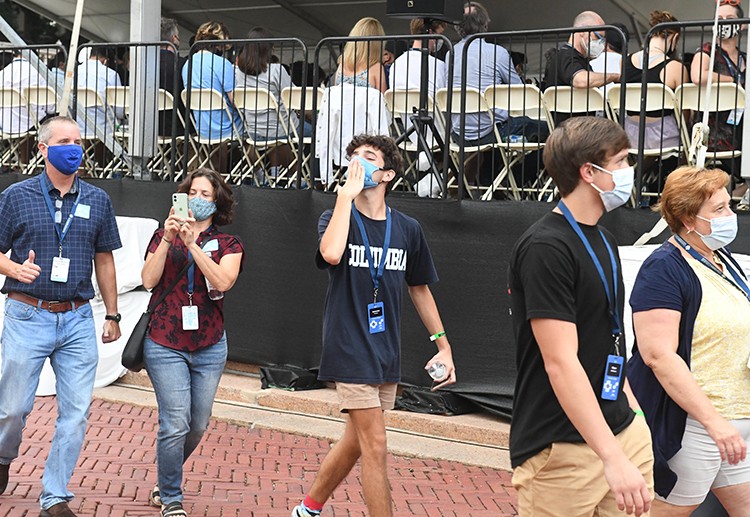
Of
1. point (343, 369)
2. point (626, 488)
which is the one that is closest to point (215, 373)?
point (343, 369)

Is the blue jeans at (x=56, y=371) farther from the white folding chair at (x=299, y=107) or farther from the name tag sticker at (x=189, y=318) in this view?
the white folding chair at (x=299, y=107)

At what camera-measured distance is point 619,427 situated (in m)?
3.37

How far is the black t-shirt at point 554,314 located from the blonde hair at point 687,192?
93cm

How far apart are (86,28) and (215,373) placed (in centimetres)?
974

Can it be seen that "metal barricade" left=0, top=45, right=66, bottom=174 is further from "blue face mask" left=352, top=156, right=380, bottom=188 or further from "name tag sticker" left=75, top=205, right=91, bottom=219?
"blue face mask" left=352, top=156, right=380, bottom=188

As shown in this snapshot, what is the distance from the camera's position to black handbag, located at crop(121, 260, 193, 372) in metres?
5.67

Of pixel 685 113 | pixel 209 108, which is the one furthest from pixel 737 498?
pixel 209 108

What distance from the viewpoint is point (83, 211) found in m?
5.89

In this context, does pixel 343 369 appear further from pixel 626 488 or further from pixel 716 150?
pixel 716 150

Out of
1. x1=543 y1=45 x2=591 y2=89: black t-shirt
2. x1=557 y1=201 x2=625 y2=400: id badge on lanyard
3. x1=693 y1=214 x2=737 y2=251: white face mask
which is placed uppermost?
x1=543 y1=45 x2=591 y2=89: black t-shirt

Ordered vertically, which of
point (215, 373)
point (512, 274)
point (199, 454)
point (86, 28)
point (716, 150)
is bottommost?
point (199, 454)

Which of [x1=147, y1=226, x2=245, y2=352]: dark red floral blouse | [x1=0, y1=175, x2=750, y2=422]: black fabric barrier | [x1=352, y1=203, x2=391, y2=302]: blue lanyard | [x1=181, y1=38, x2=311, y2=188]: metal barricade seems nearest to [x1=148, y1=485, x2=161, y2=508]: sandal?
[x1=147, y1=226, x2=245, y2=352]: dark red floral blouse

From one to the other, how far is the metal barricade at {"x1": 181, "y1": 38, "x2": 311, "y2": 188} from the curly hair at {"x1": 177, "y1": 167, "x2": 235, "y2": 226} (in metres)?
3.31

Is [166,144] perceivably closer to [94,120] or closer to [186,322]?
[94,120]
